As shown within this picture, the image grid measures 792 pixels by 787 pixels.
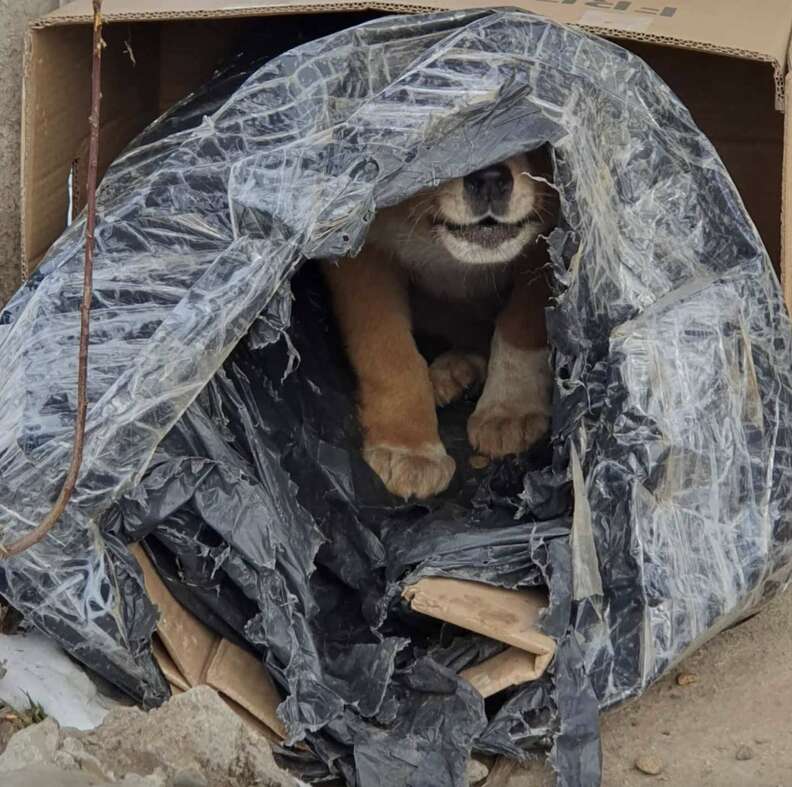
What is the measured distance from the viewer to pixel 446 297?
3.20m

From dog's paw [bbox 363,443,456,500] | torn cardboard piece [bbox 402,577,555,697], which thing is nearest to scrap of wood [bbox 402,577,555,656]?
torn cardboard piece [bbox 402,577,555,697]

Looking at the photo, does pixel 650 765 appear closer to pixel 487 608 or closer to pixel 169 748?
pixel 487 608

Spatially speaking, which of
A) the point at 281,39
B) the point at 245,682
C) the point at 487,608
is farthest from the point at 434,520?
the point at 281,39

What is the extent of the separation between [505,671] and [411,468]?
66 centimetres

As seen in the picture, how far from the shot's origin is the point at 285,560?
2.21 m

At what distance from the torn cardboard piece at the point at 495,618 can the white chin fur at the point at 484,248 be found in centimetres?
74

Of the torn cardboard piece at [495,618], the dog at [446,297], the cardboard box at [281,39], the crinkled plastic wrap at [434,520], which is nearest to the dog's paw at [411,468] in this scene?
the dog at [446,297]

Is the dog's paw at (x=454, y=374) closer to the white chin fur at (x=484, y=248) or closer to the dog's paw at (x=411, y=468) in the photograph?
the dog's paw at (x=411, y=468)

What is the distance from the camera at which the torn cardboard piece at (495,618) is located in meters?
2.10

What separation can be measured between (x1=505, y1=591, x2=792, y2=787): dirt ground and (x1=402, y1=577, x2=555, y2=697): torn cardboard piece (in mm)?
160

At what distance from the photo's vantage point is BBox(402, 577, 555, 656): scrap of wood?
210 centimetres

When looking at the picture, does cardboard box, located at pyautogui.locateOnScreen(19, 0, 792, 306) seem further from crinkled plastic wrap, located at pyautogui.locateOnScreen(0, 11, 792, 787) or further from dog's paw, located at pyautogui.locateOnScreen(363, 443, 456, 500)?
dog's paw, located at pyautogui.locateOnScreen(363, 443, 456, 500)

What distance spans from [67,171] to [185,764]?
4.60 ft

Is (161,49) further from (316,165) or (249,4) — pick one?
(316,165)
